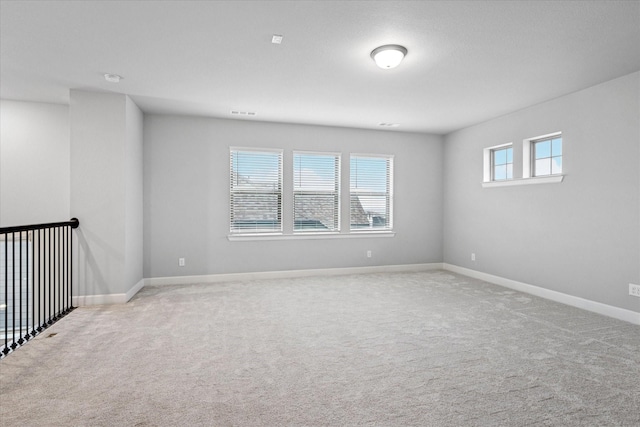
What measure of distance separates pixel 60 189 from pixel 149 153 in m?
1.26

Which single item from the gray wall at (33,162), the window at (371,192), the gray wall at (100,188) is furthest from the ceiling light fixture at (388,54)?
the gray wall at (33,162)

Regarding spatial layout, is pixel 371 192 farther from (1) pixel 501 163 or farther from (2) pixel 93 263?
(2) pixel 93 263

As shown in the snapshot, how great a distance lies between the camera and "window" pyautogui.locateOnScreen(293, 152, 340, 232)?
229 inches

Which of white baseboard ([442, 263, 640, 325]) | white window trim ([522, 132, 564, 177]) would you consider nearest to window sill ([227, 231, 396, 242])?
white baseboard ([442, 263, 640, 325])

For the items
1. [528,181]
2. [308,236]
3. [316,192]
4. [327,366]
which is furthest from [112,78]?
[528,181]

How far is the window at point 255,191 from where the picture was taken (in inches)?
217

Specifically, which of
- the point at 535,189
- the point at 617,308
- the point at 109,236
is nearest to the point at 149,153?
the point at 109,236

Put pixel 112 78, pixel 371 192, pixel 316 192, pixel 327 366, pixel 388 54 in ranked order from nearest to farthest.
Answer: pixel 327 366, pixel 388 54, pixel 112 78, pixel 316 192, pixel 371 192

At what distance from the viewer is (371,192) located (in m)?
6.19

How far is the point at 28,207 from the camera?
4.75m

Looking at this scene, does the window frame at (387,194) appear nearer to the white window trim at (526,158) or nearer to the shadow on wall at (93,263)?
the white window trim at (526,158)

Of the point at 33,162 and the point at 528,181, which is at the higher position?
the point at 33,162

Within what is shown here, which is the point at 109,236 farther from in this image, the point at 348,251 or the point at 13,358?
the point at 348,251

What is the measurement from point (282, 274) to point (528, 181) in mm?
3843
